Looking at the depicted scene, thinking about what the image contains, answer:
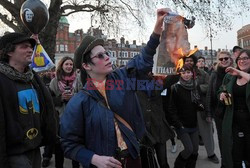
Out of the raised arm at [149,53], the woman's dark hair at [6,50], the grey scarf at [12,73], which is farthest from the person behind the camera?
the woman's dark hair at [6,50]

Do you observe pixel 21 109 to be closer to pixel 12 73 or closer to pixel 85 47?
pixel 12 73

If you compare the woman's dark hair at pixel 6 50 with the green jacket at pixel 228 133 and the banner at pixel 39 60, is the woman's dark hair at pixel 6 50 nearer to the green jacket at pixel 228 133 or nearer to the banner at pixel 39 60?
the banner at pixel 39 60

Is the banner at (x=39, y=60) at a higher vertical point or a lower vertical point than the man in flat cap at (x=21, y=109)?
higher

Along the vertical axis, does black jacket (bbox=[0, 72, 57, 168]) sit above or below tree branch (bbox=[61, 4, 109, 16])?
below

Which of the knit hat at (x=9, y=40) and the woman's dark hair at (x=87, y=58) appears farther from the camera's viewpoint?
the knit hat at (x=9, y=40)

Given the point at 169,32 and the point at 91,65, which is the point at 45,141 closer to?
the point at 91,65

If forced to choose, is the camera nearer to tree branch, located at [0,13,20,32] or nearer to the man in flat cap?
the man in flat cap

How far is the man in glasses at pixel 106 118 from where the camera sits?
1.87 meters

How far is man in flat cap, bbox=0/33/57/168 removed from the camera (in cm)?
239

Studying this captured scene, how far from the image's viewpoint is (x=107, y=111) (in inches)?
74.7

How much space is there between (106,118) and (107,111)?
51 mm

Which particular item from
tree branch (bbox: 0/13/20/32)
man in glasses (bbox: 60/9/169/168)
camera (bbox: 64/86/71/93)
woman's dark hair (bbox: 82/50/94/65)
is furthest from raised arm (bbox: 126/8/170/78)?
tree branch (bbox: 0/13/20/32)

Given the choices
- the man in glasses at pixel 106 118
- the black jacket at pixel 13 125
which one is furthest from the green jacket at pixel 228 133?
the black jacket at pixel 13 125

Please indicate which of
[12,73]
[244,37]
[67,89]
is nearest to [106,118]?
[12,73]
